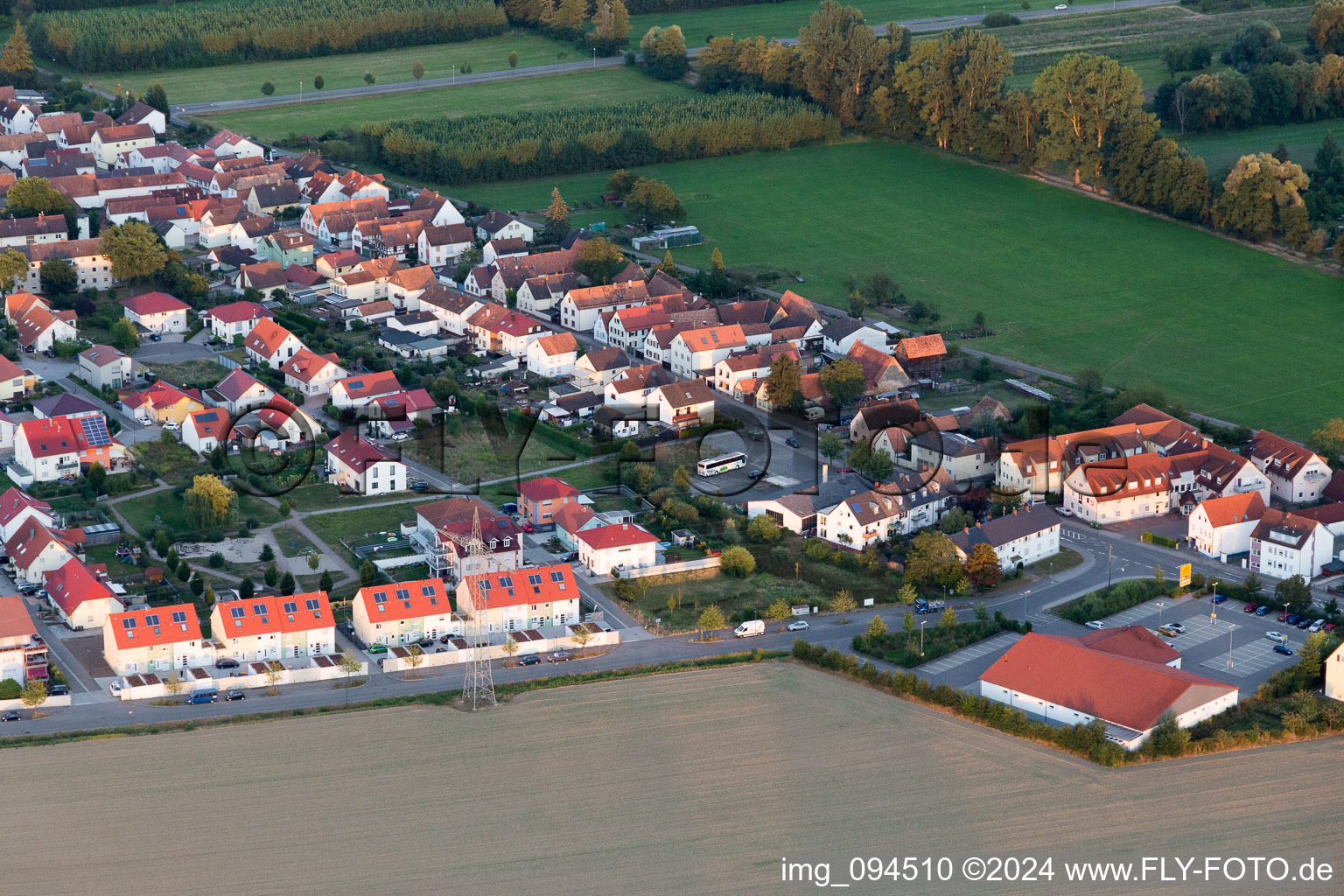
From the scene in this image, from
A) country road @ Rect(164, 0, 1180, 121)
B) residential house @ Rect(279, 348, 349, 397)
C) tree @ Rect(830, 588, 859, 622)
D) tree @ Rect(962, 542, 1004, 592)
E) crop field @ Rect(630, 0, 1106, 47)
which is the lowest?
tree @ Rect(830, 588, 859, 622)

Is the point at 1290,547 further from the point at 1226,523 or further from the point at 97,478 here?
the point at 97,478

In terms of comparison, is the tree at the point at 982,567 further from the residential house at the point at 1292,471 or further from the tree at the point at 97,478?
the tree at the point at 97,478

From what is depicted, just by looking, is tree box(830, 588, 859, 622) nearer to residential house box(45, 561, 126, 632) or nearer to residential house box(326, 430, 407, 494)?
residential house box(326, 430, 407, 494)

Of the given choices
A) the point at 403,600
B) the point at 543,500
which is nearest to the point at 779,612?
the point at 543,500

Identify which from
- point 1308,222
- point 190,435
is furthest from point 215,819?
point 1308,222

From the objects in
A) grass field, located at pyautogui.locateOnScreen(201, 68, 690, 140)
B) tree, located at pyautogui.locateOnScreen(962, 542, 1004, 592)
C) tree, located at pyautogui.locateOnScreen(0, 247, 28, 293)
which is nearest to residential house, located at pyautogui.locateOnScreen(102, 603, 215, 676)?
tree, located at pyautogui.locateOnScreen(962, 542, 1004, 592)

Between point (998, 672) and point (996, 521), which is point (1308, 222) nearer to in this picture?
point (996, 521)

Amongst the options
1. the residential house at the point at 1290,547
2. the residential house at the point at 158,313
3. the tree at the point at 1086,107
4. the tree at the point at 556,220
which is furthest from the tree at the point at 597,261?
the residential house at the point at 1290,547
